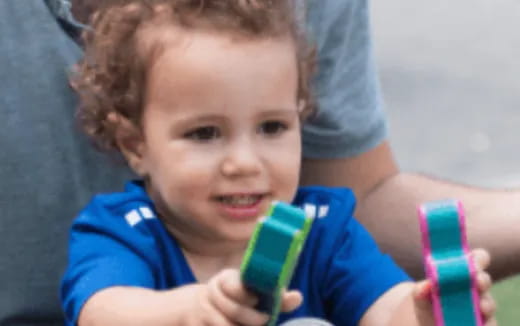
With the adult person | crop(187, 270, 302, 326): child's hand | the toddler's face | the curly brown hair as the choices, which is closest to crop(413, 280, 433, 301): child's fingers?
crop(187, 270, 302, 326): child's hand

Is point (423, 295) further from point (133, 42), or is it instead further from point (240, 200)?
point (133, 42)

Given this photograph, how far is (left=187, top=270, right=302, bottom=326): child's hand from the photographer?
745mm

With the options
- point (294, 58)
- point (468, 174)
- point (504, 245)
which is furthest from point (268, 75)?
point (468, 174)

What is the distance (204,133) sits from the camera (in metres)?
0.97

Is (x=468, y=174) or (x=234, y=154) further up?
(x=234, y=154)

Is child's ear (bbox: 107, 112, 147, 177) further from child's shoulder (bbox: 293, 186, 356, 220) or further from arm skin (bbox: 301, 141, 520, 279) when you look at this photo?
arm skin (bbox: 301, 141, 520, 279)

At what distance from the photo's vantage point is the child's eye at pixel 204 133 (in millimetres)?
965

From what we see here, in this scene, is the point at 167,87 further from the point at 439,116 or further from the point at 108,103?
the point at 439,116

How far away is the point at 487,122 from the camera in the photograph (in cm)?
316

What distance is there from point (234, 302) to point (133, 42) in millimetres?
378

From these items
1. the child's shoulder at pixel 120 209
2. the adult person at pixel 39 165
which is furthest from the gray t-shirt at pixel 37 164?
the child's shoulder at pixel 120 209

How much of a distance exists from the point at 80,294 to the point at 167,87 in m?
0.21

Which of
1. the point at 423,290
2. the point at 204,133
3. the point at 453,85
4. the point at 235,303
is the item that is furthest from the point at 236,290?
the point at 453,85

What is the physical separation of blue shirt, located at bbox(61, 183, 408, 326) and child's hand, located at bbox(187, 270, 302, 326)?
21cm
